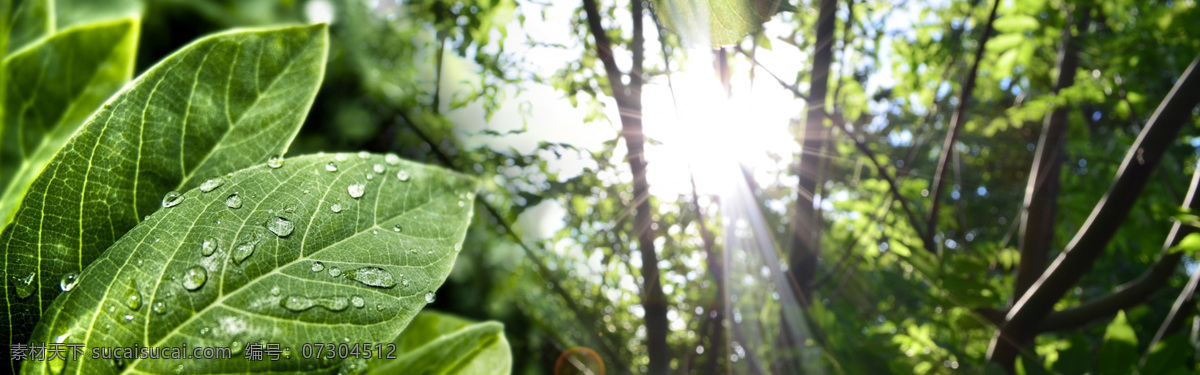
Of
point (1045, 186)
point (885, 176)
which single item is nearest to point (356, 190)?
point (885, 176)

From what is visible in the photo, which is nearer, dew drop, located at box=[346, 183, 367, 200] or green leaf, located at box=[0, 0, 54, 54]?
dew drop, located at box=[346, 183, 367, 200]

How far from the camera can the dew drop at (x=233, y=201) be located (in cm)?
15

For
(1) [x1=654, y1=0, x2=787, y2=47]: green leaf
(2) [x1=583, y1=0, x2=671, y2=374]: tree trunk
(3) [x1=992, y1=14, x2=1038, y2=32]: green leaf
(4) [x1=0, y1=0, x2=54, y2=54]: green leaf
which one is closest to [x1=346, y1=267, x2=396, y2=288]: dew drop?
(1) [x1=654, y1=0, x2=787, y2=47]: green leaf

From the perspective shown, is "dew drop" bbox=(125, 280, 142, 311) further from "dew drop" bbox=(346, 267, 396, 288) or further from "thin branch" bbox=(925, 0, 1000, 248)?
"thin branch" bbox=(925, 0, 1000, 248)

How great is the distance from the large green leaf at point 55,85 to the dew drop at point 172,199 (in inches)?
6.1

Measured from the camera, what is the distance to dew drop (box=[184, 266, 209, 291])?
0.14 metres

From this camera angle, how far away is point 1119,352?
0.65m

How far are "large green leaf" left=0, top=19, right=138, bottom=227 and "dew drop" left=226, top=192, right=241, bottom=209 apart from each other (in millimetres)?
173

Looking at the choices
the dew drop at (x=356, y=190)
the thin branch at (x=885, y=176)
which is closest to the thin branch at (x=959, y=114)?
the thin branch at (x=885, y=176)

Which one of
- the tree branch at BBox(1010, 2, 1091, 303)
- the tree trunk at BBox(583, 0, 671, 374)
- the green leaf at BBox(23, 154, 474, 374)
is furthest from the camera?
the tree branch at BBox(1010, 2, 1091, 303)

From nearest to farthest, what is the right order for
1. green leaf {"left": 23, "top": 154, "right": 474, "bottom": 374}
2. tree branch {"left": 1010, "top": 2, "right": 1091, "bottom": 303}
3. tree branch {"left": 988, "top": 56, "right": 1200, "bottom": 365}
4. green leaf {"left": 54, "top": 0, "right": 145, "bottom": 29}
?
green leaf {"left": 23, "top": 154, "right": 474, "bottom": 374}, green leaf {"left": 54, "top": 0, "right": 145, "bottom": 29}, tree branch {"left": 988, "top": 56, "right": 1200, "bottom": 365}, tree branch {"left": 1010, "top": 2, "right": 1091, "bottom": 303}

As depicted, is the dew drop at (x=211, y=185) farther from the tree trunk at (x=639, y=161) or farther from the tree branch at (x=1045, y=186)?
the tree branch at (x=1045, y=186)

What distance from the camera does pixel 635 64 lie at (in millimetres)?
677

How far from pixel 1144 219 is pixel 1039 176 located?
7.8 inches
